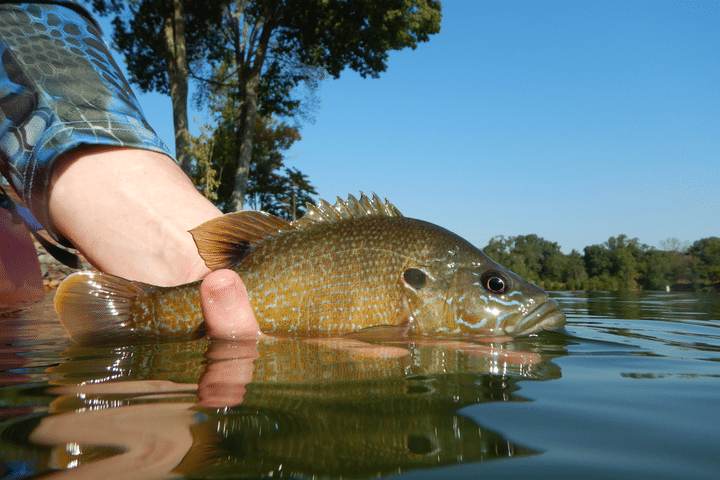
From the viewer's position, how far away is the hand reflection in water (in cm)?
68

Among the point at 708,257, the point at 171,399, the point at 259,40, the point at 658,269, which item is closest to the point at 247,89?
the point at 259,40

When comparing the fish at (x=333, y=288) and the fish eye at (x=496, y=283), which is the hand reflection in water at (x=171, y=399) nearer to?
the fish at (x=333, y=288)

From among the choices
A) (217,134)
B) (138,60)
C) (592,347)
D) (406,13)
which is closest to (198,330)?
(592,347)

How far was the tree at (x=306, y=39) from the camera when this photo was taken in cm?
1544

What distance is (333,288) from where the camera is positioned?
94.3 inches

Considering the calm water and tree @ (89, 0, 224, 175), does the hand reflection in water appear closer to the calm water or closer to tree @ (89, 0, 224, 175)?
the calm water

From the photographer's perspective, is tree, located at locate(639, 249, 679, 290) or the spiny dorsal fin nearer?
the spiny dorsal fin

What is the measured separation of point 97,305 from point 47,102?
1151mm

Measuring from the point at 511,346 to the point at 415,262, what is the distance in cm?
68

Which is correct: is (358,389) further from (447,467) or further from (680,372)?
(680,372)

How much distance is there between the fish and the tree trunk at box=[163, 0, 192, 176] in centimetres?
1150

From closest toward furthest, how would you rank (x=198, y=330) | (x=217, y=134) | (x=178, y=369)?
(x=178, y=369) < (x=198, y=330) < (x=217, y=134)

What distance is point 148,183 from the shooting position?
8.74 ft

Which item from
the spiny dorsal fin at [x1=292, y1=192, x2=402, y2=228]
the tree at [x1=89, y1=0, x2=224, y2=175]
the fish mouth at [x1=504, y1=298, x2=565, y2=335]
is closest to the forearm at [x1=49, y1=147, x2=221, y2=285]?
the spiny dorsal fin at [x1=292, y1=192, x2=402, y2=228]
